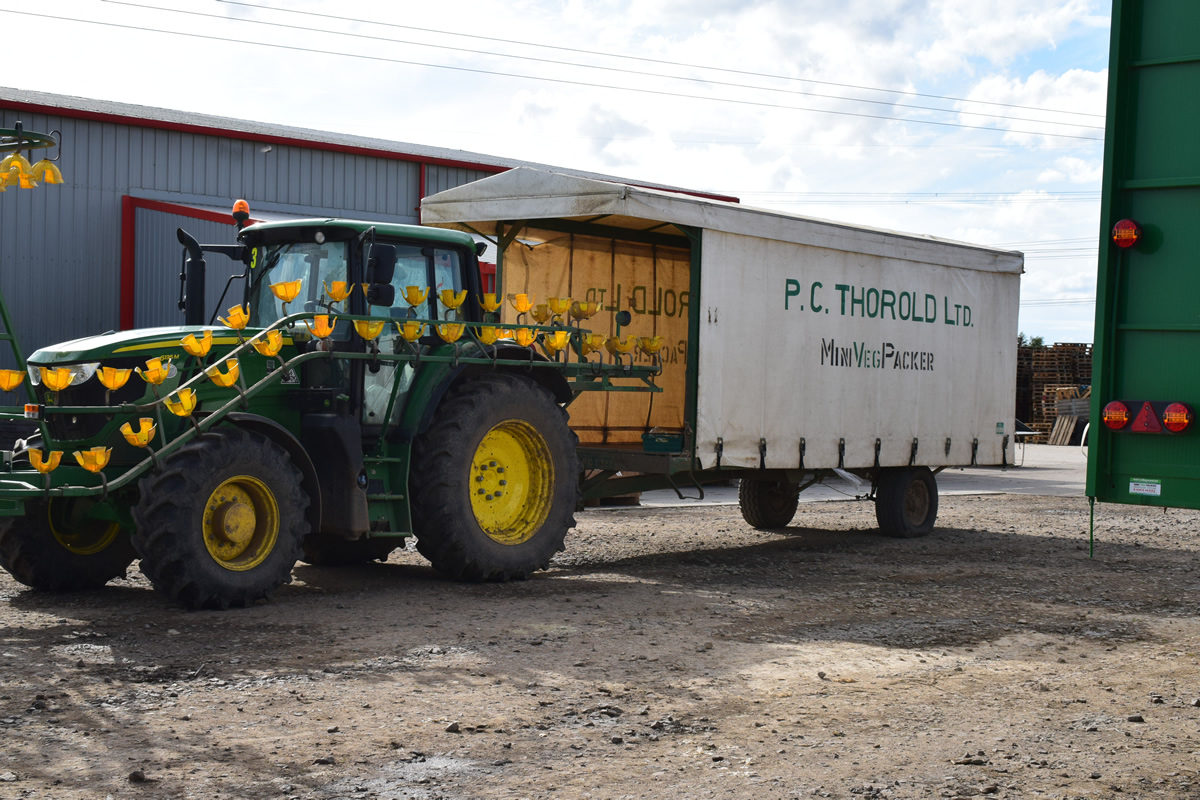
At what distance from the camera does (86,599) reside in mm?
8172

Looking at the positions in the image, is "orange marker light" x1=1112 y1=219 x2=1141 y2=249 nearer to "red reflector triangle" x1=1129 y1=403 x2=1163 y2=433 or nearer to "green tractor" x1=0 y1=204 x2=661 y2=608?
"red reflector triangle" x1=1129 y1=403 x2=1163 y2=433

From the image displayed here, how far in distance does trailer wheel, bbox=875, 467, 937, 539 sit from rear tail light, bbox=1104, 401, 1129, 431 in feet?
23.2

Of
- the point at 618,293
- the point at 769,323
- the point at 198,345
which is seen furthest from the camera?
the point at 618,293

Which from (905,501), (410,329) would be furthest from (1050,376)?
(410,329)

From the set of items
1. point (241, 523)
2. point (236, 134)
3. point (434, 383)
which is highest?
point (236, 134)

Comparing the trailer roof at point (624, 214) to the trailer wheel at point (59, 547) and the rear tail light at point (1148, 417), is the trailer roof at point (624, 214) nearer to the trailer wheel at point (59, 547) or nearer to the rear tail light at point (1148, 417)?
the trailer wheel at point (59, 547)

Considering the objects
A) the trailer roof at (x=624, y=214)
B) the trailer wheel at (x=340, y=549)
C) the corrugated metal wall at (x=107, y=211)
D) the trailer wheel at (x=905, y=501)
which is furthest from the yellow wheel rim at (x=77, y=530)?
the corrugated metal wall at (x=107, y=211)

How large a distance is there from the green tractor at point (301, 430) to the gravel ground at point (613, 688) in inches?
13.4

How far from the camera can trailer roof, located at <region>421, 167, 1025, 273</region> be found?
998cm

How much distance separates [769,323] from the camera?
11.0 meters

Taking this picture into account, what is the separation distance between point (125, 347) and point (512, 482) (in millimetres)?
2845

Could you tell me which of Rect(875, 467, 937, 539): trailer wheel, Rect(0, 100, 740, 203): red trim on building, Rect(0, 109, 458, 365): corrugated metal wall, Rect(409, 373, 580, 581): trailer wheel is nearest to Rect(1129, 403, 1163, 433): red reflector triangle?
Rect(409, 373, 580, 581): trailer wheel

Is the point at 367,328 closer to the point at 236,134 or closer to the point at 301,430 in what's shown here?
the point at 301,430

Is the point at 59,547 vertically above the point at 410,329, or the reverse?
the point at 410,329
